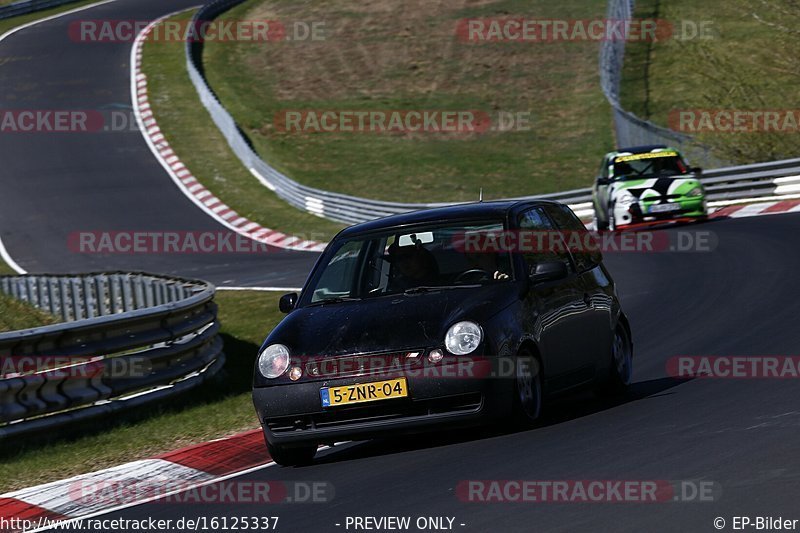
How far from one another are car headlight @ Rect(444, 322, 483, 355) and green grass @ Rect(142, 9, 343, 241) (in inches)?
853

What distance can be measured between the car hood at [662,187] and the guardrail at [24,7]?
40.1 metres

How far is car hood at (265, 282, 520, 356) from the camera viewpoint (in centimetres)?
799

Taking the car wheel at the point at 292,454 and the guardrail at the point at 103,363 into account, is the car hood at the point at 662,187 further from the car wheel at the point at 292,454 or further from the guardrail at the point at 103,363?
the car wheel at the point at 292,454

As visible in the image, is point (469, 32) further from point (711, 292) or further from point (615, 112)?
point (711, 292)

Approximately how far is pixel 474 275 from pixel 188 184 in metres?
27.5

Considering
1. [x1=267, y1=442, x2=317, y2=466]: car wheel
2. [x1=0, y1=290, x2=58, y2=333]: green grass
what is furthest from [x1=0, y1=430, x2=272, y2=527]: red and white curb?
[x1=0, y1=290, x2=58, y2=333]: green grass

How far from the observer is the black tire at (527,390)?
8148 mm

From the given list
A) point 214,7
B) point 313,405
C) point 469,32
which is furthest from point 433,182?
point 313,405

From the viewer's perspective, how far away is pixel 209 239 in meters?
30.2

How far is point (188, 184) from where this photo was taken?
1395 inches

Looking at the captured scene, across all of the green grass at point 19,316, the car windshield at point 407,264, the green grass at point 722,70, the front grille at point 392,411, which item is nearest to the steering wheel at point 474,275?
the car windshield at point 407,264

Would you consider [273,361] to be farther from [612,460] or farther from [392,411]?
[612,460]

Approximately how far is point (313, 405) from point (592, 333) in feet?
7.42

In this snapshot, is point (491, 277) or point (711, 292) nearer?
point (491, 277)
